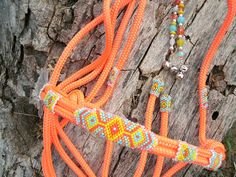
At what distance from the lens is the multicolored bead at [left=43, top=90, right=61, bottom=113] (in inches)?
45.0

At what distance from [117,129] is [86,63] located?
32cm

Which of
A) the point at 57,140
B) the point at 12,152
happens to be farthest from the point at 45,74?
the point at 12,152

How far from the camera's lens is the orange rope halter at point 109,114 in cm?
109

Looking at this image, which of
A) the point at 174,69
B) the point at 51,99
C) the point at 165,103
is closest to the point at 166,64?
the point at 174,69

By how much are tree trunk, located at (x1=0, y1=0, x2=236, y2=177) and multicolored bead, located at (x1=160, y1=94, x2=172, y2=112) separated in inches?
1.6

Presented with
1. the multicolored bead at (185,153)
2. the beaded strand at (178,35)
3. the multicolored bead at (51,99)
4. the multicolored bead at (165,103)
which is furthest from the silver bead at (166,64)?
the multicolored bead at (51,99)

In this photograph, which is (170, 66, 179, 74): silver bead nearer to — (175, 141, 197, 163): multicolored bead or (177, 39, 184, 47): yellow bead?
(177, 39, 184, 47): yellow bead

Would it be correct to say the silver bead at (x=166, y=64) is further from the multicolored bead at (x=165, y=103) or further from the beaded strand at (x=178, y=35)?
the multicolored bead at (x=165, y=103)

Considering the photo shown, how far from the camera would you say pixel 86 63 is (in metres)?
1.28

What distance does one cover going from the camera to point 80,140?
1.30m

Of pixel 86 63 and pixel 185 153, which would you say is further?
pixel 86 63

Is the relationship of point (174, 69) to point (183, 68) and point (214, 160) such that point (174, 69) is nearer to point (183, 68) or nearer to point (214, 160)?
point (183, 68)

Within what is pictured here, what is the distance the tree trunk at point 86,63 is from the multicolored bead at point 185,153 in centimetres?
22

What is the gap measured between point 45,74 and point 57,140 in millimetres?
249
